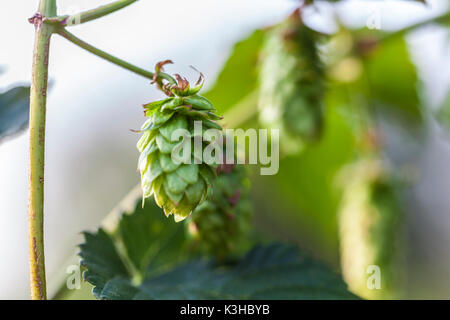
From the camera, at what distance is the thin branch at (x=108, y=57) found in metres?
0.69

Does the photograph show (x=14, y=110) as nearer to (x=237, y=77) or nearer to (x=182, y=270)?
(x=182, y=270)

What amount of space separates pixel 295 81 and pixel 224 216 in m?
0.51

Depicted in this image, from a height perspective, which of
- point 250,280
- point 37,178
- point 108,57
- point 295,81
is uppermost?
point 295,81

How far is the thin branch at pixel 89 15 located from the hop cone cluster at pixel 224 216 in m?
0.38

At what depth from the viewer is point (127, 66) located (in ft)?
2.38

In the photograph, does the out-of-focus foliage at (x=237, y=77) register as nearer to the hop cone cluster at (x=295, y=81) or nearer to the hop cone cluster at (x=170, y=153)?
the hop cone cluster at (x=295, y=81)

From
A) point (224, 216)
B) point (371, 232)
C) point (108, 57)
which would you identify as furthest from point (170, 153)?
point (371, 232)

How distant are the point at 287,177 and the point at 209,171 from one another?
1411 mm

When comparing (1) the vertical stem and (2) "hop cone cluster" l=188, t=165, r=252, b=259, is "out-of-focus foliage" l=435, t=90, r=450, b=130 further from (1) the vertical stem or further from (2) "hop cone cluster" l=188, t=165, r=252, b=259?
(1) the vertical stem

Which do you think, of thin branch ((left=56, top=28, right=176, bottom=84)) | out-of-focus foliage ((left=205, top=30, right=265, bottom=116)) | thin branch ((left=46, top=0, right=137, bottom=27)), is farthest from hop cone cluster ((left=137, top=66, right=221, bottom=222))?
out-of-focus foliage ((left=205, top=30, right=265, bottom=116))

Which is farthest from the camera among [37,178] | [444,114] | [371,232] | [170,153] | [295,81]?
[444,114]

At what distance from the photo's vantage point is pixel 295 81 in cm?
141

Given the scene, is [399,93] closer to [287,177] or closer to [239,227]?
[287,177]

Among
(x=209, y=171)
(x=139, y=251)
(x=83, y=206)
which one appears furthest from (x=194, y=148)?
(x=83, y=206)
